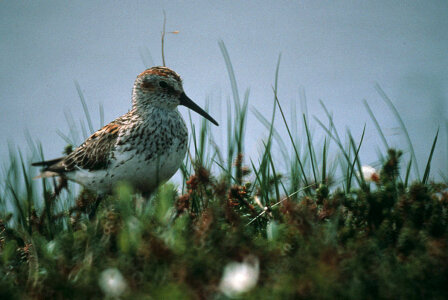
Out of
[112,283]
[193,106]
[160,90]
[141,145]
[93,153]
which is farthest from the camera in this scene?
[193,106]

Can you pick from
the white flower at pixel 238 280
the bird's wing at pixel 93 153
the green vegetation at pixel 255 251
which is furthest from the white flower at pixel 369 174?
the bird's wing at pixel 93 153

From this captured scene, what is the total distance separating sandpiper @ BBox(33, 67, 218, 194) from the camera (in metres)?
4.23

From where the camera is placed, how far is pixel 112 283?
6.47 feet

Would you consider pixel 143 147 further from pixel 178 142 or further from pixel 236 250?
pixel 236 250

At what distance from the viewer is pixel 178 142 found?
4488mm

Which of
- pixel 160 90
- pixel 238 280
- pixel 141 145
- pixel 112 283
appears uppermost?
pixel 160 90

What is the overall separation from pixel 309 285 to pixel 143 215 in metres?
1.30

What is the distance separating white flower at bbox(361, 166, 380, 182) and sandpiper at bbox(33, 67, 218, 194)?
2041mm

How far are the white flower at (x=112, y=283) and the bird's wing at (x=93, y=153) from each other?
2.40 m

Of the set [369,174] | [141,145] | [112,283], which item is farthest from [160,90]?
[112,283]

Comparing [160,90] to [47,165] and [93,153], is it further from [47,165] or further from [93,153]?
[47,165]

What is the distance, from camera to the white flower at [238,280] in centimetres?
173

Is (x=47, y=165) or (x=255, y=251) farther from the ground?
(x=47, y=165)

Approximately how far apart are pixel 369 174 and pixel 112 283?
294cm
